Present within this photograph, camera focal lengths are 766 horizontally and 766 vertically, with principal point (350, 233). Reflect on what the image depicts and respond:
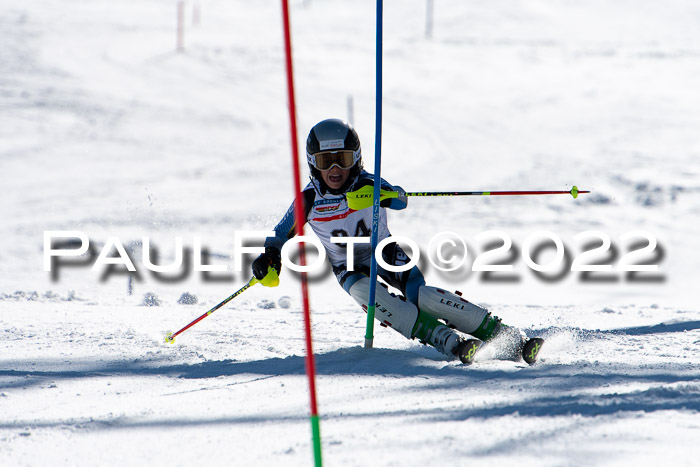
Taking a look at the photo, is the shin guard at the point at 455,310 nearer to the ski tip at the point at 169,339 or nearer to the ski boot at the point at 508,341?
the ski boot at the point at 508,341

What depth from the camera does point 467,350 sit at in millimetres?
3734

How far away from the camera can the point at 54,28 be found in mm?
24234

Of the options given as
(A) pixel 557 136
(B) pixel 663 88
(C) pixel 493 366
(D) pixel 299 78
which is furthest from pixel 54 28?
(C) pixel 493 366

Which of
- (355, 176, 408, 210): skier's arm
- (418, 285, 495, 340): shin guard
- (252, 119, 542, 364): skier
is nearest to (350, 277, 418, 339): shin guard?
(252, 119, 542, 364): skier

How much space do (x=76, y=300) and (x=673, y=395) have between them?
15.1 ft

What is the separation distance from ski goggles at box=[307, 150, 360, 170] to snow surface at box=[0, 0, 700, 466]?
1.03 metres

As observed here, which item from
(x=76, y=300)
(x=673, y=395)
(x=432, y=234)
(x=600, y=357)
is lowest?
(x=432, y=234)

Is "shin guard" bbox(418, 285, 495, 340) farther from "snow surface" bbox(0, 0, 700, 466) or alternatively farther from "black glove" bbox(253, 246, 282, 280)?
"black glove" bbox(253, 246, 282, 280)

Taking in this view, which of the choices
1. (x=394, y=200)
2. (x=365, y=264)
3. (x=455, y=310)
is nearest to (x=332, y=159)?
(x=394, y=200)

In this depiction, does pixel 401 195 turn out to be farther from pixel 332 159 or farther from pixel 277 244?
pixel 277 244

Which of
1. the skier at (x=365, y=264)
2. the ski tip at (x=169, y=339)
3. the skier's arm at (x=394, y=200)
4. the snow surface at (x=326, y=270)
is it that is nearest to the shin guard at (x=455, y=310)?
the skier at (x=365, y=264)

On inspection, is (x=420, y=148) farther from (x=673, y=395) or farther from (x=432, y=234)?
(x=673, y=395)

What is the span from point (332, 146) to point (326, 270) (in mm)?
4102

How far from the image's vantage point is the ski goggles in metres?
4.28
